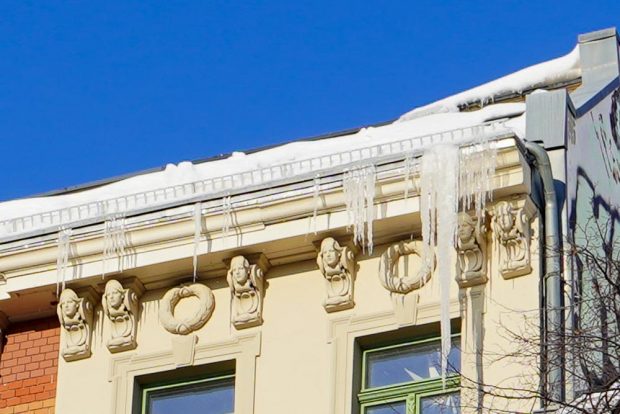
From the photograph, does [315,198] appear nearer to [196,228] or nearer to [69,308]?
[196,228]

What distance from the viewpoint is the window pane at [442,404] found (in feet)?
56.3

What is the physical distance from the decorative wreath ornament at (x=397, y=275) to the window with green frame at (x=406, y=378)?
16.9 inches

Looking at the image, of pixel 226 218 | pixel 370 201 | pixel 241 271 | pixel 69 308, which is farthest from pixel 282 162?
pixel 69 308

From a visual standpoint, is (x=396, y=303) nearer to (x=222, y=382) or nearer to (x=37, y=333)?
(x=222, y=382)

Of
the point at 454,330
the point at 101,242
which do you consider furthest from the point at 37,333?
the point at 454,330

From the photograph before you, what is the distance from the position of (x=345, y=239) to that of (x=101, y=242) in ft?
6.60

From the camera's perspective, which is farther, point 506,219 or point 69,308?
point 69,308

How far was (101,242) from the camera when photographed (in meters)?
18.8

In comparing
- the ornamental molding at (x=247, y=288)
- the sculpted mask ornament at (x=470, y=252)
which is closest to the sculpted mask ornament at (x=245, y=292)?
the ornamental molding at (x=247, y=288)

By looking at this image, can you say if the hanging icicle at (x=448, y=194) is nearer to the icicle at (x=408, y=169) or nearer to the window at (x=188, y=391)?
the icicle at (x=408, y=169)

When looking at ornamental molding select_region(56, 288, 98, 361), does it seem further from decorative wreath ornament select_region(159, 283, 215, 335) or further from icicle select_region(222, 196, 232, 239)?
icicle select_region(222, 196, 232, 239)

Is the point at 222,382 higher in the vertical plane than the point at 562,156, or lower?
lower

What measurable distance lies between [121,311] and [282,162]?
7.56 ft

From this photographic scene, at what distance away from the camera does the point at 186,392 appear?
18594 millimetres
